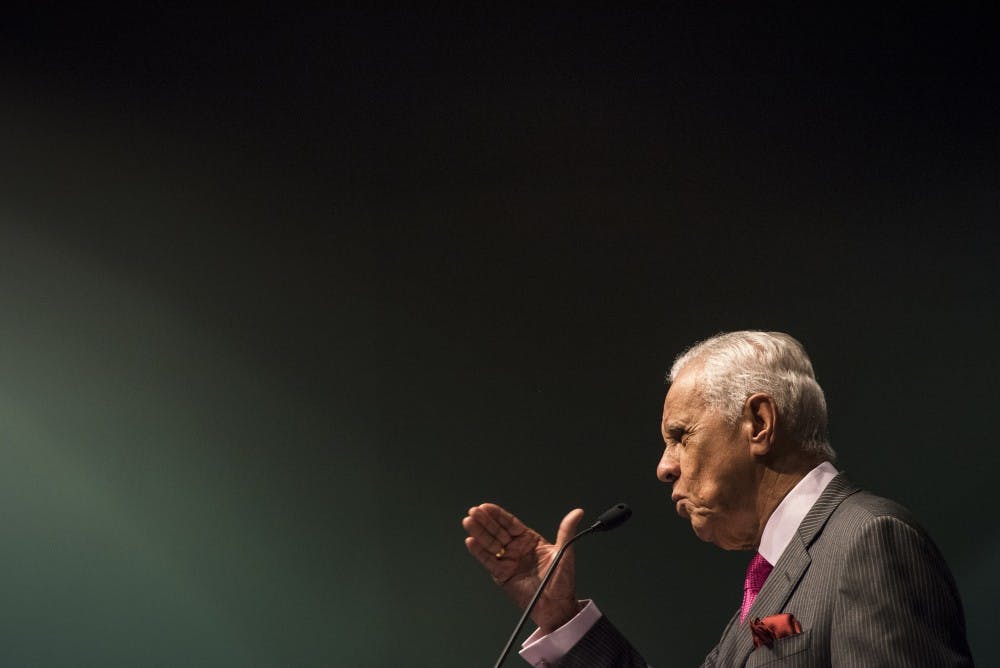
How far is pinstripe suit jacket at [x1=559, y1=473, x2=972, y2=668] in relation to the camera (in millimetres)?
1322

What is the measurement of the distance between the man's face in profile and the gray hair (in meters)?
0.03

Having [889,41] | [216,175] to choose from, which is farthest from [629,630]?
[889,41]

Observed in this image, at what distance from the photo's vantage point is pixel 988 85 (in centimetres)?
272

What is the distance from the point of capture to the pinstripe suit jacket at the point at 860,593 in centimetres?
132

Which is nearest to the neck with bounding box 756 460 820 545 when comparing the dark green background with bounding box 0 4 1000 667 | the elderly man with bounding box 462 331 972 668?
the elderly man with bounding box 462 331 972 668

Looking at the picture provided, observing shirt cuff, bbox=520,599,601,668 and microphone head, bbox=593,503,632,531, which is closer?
microphone head, bbox=593,503,632,531

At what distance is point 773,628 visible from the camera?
4.92 feet

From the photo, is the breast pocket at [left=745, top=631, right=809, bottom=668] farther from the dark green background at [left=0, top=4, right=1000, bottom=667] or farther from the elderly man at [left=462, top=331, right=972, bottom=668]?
the dark green background at [left=0, top=4, right=1000, bottom=667]

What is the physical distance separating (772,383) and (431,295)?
1.09 meters

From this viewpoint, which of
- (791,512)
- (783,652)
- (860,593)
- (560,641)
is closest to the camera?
(860,593)

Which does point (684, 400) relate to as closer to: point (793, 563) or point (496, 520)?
Answer: point (793, 563)

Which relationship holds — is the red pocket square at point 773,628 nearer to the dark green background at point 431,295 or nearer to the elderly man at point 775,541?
the elderly man at point 775,541

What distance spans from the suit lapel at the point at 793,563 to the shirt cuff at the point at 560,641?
372mm

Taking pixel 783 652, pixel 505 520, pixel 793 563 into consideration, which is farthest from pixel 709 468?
pixel 505 520
